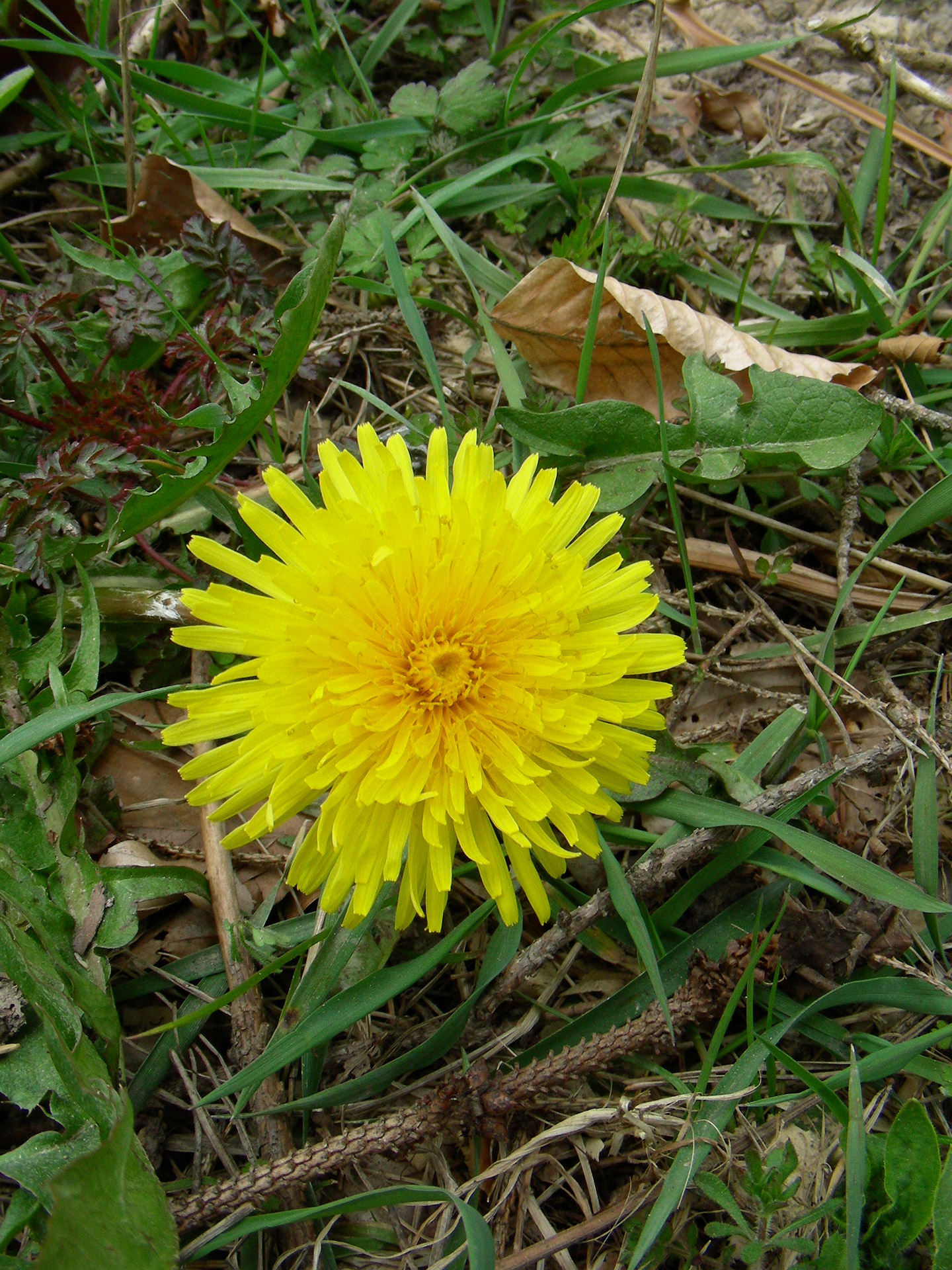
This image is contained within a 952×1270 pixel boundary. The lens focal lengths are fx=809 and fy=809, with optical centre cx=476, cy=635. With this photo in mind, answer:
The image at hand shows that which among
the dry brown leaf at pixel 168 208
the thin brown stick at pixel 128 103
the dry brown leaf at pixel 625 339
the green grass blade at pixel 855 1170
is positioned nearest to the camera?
the green grass blade at pixel 855 1170

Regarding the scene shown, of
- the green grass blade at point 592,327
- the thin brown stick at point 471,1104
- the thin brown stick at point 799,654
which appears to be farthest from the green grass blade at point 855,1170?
the green grass blade at point 592,327

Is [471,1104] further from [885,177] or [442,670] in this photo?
[885,177]

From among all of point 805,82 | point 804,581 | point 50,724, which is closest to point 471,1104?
point 50,724

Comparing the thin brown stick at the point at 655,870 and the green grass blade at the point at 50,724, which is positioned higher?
the green grass blade at the point at 50,724

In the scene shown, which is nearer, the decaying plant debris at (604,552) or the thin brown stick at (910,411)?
the decaying plant debris at (604,552)

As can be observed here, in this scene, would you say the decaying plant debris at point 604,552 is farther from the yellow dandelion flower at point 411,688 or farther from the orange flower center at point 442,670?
the orange flower center at point 442,670

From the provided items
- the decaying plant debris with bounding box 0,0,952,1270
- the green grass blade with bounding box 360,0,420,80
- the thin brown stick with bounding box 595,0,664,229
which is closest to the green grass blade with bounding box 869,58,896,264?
the decaying plant debris with bounding box 0,0,952,1270

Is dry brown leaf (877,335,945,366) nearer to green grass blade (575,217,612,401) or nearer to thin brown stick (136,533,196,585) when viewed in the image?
green grass blade (575,217,612,401)
